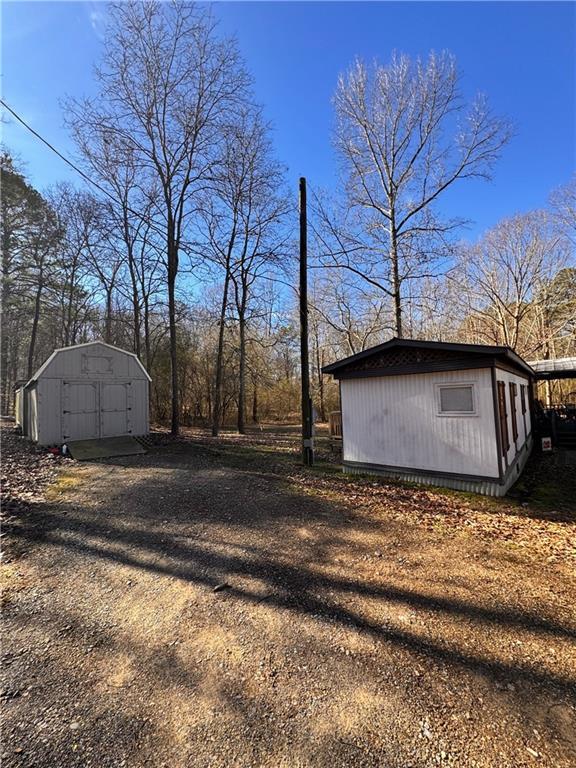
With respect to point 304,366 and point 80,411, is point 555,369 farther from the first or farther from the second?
point 80,411

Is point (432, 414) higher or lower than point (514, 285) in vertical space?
lower

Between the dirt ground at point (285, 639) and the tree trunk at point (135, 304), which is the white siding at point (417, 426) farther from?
the tree trunk at point (135, 304)

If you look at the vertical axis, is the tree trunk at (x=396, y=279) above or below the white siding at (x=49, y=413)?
above

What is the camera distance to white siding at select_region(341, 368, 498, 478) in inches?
253

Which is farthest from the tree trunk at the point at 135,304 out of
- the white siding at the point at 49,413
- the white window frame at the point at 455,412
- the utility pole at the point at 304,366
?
the white window frame at the point at 455,412

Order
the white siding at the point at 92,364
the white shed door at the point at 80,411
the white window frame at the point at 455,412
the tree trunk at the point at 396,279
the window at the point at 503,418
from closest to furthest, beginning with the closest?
the white window frame at the point at 455,412, the window at the point at 503,418, the white siding at the point at 92,364, the white shed door at the point at 80,411, the tree trunk at the point at 396,279

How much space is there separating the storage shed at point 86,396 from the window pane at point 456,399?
9.85m

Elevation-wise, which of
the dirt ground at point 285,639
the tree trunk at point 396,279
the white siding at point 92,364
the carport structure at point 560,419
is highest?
the tree trunk at point 396,279

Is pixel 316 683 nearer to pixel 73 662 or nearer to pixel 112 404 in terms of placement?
pixel 73 662

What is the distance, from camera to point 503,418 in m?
6.99

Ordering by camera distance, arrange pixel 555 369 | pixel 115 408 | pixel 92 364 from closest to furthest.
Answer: pixel 92 364 → pixel 115 408 → pixel 555 369

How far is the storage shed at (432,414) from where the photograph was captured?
640cm

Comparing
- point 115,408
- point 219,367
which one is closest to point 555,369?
point 219,367

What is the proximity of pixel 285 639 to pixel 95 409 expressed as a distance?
10685mm
